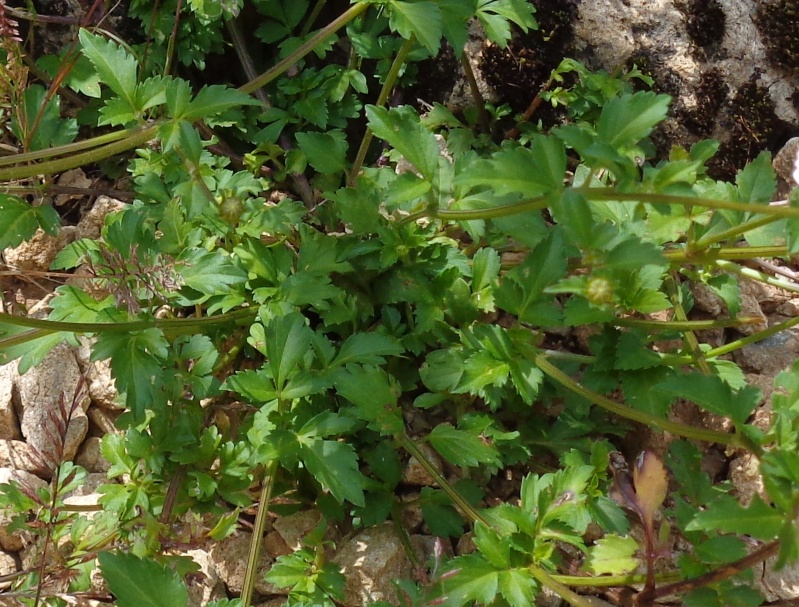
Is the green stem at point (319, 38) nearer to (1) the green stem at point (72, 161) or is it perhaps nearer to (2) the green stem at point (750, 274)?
(1) the green stem at point (72, 161)

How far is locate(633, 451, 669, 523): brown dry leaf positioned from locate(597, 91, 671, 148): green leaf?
818 mm

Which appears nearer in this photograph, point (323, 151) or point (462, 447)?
point (462, 447)

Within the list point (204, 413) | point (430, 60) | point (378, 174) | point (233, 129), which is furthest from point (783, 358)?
point (233, 129)

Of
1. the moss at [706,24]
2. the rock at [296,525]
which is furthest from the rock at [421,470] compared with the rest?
the moss at [706,24]

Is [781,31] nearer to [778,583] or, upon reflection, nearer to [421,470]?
[778,583]

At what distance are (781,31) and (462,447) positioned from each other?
2.24 meters

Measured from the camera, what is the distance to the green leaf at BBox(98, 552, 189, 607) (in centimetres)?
170

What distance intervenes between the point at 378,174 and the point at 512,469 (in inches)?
45.0

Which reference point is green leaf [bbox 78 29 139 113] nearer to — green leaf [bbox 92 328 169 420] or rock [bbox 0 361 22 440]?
green leaf [bbox 92 328 169 420]

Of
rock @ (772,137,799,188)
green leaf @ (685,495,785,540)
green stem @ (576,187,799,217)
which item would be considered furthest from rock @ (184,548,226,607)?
rock @ (772,137,799,188)

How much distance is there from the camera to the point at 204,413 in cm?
248

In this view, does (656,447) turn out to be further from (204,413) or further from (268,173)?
(268,173)

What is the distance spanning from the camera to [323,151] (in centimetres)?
269

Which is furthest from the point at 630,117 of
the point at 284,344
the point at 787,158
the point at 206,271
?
the point at 787,158
